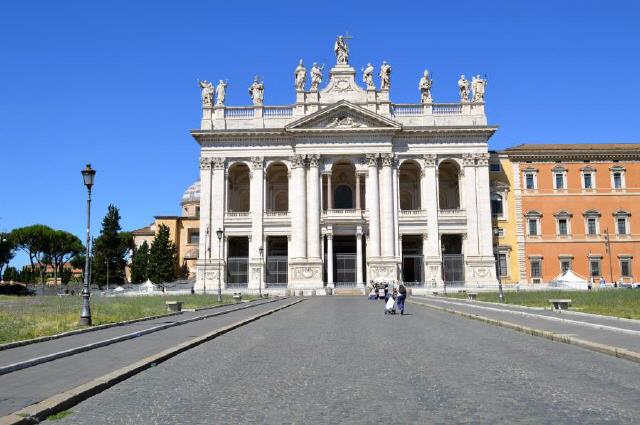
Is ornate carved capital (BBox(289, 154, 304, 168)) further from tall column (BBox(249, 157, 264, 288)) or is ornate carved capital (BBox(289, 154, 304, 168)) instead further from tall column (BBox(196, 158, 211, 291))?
tall column (BBox(196, 158, 211, 291))

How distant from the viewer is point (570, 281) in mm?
53500

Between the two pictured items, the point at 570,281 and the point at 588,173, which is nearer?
the point at 570,281

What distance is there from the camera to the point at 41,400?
7418mm

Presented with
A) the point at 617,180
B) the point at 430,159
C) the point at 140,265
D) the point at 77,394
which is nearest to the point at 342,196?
the point at 430,159

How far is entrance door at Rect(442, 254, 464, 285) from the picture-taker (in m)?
57.8

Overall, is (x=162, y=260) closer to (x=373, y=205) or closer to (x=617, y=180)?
(x=373, y=205)

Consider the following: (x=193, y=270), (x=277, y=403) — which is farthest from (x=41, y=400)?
(x=193, y=270)

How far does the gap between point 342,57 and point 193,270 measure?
126 feet

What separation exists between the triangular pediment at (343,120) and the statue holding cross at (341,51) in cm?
632

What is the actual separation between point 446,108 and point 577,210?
16765 mm

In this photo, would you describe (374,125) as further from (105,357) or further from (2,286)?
(105,357)

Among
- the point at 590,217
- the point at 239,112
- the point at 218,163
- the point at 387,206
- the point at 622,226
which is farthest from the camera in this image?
the point at 622,226

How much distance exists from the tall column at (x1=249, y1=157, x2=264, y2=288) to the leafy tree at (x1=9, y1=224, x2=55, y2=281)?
5233 cm

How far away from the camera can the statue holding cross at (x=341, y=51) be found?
61250mm
